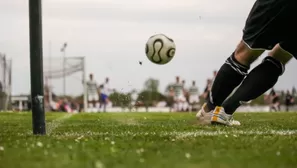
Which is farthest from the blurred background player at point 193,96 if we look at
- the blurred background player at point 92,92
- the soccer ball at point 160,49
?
the soccer ball at point 160,49

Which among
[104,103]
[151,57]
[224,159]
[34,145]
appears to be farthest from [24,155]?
[104,103]

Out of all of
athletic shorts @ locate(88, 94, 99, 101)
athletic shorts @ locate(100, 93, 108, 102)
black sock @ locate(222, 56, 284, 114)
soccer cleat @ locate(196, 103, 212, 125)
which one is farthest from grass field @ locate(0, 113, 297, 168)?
athletic shorts @ locate(88, 94, 99, 101)

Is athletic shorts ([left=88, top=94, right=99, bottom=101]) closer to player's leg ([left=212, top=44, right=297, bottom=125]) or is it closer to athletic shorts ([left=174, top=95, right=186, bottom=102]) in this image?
athletic shorts ([left=174, top=95, right=186, bottom=102])

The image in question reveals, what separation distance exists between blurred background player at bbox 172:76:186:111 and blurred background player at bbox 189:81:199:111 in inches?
20.4

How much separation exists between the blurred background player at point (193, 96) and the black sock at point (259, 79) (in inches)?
1033

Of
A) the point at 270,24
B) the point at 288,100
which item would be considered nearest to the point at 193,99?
the point at 288,100

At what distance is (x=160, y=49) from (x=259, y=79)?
7.90ft

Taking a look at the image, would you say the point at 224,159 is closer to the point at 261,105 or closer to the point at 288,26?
the point at 288,26

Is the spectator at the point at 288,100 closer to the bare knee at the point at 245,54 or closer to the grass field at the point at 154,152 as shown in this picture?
the bare knee at the point at 245,54

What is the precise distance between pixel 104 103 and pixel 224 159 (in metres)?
25.9

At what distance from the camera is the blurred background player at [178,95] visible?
3147cm

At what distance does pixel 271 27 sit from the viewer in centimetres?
599

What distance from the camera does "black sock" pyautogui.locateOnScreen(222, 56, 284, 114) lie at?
661 cm

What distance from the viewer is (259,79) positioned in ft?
21.7
